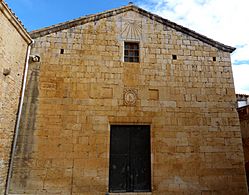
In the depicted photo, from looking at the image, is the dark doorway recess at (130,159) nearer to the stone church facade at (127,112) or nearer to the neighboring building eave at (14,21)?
the stone church facade at (127,112)

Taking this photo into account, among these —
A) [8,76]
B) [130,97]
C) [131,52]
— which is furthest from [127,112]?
[8,76]

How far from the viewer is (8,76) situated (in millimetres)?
5738

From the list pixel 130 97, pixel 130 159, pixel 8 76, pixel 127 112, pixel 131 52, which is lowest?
pixel 130 159

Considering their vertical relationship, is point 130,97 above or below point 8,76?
below

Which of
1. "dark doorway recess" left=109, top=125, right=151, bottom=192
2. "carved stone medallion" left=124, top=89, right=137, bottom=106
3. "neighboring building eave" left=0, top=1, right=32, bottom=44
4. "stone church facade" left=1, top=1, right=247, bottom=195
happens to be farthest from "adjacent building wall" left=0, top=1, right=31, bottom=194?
"carved stone medallion" left=124, top=89, right=137, bottom=106

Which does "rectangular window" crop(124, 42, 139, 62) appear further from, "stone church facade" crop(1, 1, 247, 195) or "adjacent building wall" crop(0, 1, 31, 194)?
"adjacent building wall" crop(0, 1, 31, 194)

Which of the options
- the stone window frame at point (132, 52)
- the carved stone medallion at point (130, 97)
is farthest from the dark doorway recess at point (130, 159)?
the stone window frame at point (132, 52)

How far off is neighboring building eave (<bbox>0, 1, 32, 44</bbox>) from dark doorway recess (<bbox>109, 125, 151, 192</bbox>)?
3868mm

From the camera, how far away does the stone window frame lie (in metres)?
7.32

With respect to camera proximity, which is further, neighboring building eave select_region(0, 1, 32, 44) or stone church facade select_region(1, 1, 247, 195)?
stone church facade select_region(1, 1, 247, 195)

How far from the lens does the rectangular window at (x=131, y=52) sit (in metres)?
7.32

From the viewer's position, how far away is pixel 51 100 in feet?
21.5

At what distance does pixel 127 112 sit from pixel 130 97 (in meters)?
0.50

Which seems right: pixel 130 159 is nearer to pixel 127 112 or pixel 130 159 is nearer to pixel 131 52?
pixel 127 112
